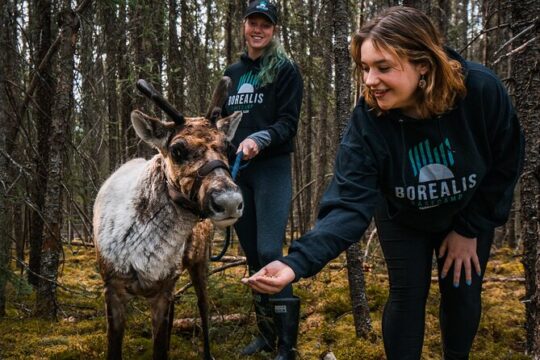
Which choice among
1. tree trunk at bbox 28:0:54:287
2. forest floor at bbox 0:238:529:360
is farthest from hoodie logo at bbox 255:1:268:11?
tree trunk at bbox 28:0:54:287

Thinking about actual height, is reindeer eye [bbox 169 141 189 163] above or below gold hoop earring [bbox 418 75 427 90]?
below

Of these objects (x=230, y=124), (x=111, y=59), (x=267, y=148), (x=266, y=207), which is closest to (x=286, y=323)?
(x=266, y=207)

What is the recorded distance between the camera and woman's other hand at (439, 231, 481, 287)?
269 centimetres

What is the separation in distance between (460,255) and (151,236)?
2.14 m

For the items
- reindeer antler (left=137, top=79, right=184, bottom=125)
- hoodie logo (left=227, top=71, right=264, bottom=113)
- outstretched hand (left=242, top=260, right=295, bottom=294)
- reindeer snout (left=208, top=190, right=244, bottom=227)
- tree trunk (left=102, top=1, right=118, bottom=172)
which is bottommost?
outstretched hand (left=242, top=260, right=295, bottom=294)

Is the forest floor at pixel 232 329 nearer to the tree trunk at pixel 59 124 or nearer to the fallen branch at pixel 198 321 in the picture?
the fallen branch at pixel 198 321

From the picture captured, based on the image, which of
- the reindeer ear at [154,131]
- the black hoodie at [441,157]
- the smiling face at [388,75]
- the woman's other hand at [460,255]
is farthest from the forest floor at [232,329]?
the smiling face at [388,75]

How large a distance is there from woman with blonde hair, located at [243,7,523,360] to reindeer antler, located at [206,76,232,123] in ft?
4.89

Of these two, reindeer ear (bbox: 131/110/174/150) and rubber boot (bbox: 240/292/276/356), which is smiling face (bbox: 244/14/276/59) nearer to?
reindeer ear (bbox: 131/110/174/150)

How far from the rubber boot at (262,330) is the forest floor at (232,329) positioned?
10cm

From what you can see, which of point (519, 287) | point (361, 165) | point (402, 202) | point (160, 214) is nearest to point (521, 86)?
point (402, 202)

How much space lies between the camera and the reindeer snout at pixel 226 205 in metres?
2.96

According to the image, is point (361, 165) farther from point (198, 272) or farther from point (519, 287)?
point (519, 287)

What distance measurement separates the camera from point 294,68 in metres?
4.10
